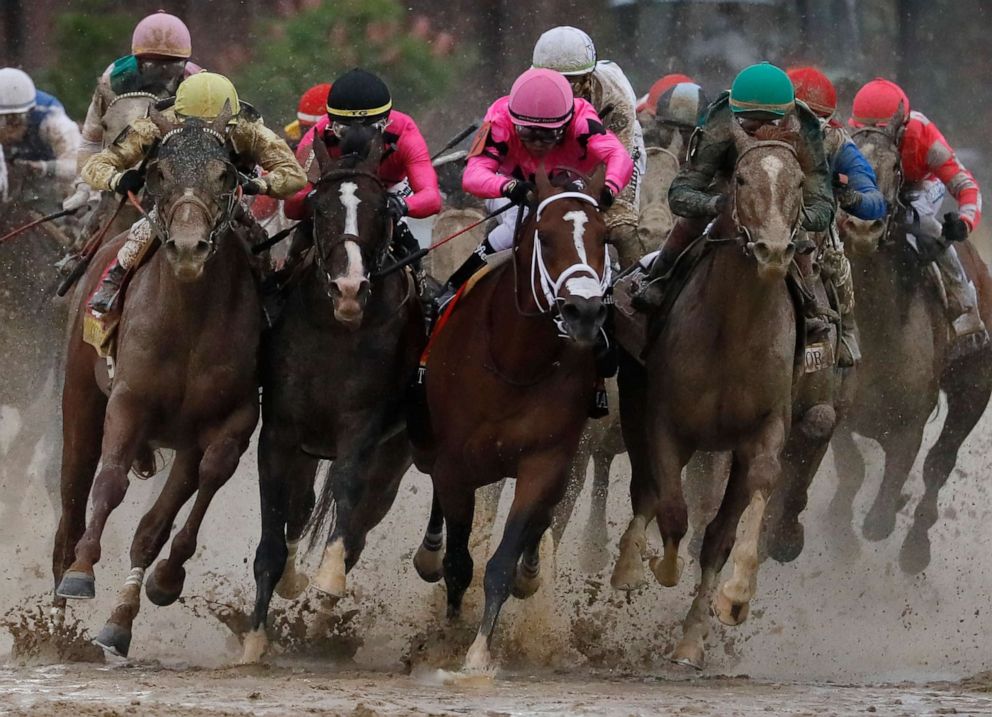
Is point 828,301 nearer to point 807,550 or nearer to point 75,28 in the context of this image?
point 807,550

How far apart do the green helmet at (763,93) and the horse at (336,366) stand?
1.58m

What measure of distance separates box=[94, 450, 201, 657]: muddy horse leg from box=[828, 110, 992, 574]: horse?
4.06 m

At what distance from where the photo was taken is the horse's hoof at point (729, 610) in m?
9.51

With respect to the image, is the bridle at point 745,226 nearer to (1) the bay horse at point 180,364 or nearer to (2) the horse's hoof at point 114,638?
(1) the bay horse at point 180,364

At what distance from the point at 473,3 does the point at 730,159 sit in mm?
9834

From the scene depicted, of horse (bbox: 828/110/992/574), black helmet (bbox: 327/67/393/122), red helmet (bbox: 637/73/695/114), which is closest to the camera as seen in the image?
black helmet (bbox: 327/67/393/122)

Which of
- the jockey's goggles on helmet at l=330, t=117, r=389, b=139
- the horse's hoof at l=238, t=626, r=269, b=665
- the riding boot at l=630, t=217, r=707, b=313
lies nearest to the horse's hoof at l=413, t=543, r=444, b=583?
the horse's hoof at l=238, t=626, r=269, b=665

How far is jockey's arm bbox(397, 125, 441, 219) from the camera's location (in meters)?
10.2

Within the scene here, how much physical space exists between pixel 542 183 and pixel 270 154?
1.24 m

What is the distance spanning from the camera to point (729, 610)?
375 inches

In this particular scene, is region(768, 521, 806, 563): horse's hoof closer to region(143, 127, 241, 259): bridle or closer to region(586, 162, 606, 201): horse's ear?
region(586, 162, 606, 201): horse's ear

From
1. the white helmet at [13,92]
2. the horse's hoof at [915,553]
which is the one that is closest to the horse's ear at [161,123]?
the horse's hoof at [915,553]

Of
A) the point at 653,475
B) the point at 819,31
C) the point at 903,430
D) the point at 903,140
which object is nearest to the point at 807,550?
the point at 903,430

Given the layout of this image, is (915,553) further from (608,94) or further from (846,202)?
(608,94)
